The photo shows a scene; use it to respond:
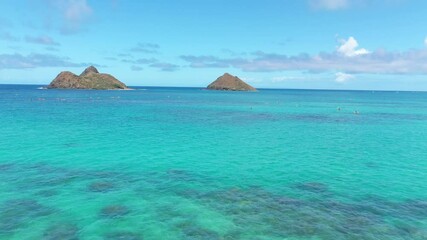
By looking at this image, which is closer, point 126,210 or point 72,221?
point 72,221

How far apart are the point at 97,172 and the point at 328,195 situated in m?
22.9

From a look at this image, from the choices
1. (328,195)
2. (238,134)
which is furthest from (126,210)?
(238,134)

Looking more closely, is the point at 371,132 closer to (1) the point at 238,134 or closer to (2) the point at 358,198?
(1) the point at 238,134

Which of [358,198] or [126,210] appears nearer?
[126,210]

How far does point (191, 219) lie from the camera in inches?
862

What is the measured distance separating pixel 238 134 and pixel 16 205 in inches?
1599

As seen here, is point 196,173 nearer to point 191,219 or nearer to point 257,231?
point 191,219

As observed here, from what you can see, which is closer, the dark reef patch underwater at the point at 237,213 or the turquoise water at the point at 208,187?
the dark reef patch underwater at the point at 237,213

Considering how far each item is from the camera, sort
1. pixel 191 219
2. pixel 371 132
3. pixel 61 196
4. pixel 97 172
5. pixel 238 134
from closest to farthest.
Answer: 1. pixel 191 219
2. pixel 61 196
3. pixel 97 172
4. pixel 238 134
5. pixel 371 132

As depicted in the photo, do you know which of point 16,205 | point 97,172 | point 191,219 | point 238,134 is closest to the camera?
point 191,219

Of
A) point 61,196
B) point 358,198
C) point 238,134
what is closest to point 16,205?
point 61,196

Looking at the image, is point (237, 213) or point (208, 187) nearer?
point (237, 213)

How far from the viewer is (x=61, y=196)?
25.5 m

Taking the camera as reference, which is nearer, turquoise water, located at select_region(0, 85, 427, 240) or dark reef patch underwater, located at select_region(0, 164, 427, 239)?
dark reef patch underwater, located at select_region(0, 164, 427, 239)
